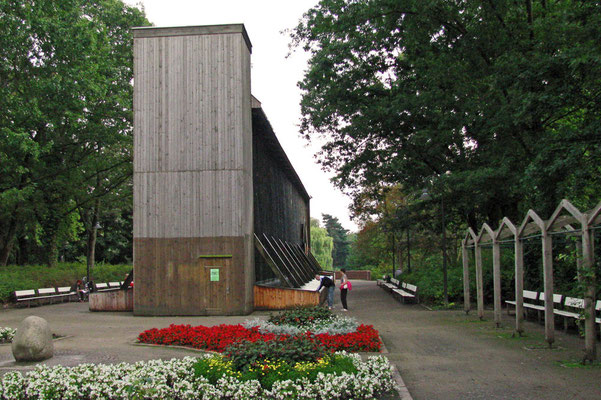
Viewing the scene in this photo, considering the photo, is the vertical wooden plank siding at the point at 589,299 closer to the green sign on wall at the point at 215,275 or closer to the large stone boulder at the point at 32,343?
the large stone boulder at the point at 32,343

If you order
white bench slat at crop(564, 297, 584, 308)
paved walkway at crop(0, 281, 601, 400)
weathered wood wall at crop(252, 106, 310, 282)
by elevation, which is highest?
weathered wood wall at crop(252, 106, 310, 282)

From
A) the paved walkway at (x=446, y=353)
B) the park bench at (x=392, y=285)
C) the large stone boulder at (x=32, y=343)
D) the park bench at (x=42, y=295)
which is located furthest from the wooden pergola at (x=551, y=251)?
the park bench at (x=42, y=295)

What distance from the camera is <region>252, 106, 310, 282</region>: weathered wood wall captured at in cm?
2619

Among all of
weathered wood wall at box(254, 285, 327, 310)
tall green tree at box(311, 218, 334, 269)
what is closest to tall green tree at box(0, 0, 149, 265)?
weathered wood wall at box(254, 285, 327, 310)

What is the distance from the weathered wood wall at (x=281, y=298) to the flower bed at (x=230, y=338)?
7.58 meters

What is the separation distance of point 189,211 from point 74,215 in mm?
22293

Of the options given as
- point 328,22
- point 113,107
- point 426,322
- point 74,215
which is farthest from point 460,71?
point 74,215

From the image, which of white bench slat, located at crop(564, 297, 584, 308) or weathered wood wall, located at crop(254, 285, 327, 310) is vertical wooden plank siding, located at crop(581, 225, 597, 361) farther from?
weathered wood wall, located at crop(254, 285, 327, 310)

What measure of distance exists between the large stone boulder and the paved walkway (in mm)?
266

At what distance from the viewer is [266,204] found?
29.7 metres

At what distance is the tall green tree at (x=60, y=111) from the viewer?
2627 centimetres

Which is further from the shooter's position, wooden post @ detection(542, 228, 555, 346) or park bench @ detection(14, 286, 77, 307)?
park bench @ detection(14, 286, 77, 307)

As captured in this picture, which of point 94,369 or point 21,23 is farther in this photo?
point 21,23

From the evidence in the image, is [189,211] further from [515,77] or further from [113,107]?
[113,107]
